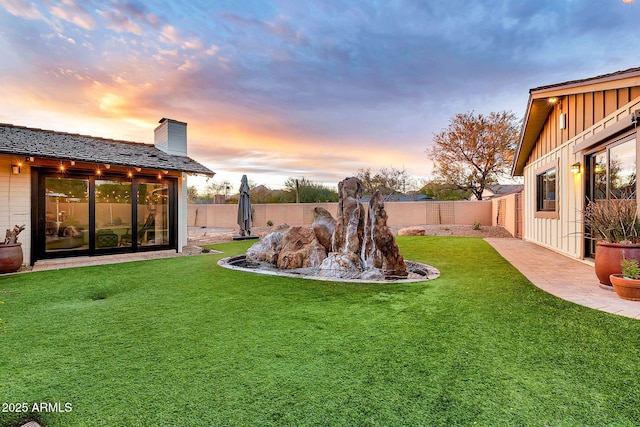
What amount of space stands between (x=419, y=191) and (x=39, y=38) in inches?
1144

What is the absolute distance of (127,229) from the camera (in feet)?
27.8

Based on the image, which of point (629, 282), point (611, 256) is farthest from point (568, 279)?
point (629, 282)

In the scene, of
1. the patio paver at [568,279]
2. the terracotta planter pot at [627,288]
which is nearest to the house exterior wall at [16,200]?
the patio paver at [568,279]

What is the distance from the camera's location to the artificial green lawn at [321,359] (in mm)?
1804

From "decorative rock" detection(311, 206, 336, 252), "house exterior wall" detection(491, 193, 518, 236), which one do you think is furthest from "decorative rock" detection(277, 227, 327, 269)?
"house exterior wall" detection(491, 193, 518, 236)

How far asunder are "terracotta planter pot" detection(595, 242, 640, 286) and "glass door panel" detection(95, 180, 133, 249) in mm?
10320

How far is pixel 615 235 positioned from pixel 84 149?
11.4 metres

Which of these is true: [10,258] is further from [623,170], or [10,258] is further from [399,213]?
[399,213]

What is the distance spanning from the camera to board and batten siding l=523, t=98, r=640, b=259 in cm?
614

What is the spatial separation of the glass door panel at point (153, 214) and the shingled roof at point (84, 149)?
813 millimetres

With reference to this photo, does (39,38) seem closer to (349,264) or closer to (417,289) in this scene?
(349,264)

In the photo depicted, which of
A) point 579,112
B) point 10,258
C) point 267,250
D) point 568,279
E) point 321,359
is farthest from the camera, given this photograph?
point 267,250


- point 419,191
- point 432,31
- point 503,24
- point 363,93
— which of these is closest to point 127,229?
point 363,93

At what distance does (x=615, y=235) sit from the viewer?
14.3ft
